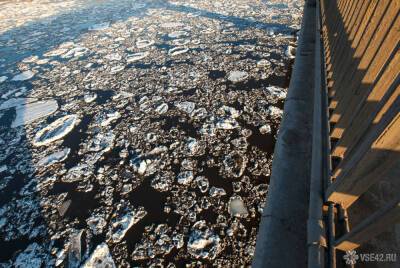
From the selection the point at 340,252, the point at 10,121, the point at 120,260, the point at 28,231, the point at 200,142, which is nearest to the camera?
the point at 340,252

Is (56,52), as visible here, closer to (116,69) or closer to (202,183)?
(116,69)

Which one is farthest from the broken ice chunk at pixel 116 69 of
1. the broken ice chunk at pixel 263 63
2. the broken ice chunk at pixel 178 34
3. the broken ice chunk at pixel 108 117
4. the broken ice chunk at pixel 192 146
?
the broken ice chunk at pixel 263 63

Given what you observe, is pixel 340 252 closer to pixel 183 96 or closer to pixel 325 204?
pixel 325 204

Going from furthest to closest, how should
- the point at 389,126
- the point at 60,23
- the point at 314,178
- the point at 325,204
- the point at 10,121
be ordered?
the point at 60,23 → the point at 10,121 → the point at 314,178 → the point at 325,204 → the point at 389,126

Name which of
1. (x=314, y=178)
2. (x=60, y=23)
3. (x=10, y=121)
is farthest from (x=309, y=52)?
(x=60, y=23)

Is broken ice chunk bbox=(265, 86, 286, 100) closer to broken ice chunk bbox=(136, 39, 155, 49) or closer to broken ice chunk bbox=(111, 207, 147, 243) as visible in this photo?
broken ice chunk bbox=(111, 207, 147, 243)
